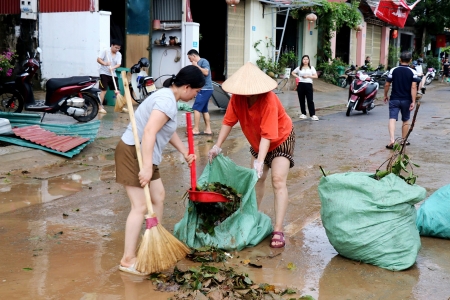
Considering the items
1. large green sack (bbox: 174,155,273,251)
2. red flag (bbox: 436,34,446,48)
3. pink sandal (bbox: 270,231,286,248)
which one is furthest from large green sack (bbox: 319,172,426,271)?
red flag (bbox: 436,34,446,48)

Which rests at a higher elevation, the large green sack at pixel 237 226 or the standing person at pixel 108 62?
the standing person at pixel 108 62

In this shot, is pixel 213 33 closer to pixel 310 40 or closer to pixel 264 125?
pixel 310 40

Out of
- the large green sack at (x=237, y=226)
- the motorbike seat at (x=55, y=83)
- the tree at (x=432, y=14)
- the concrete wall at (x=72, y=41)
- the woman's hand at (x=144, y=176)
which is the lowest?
the large green sack at (x=237, y=226)

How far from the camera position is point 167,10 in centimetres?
1672

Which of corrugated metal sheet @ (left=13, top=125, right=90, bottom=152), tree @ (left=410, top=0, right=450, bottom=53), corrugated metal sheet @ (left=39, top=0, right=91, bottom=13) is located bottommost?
corrugated metal sheet @ (left=13, top=125, right=90, bottom=152)

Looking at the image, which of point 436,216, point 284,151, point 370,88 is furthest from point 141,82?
point 436,216

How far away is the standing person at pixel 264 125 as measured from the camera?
4766 mm

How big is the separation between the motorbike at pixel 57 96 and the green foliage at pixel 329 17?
12.9 metres

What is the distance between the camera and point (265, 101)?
15.9 ft

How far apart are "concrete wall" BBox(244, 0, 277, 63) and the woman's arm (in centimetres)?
1566

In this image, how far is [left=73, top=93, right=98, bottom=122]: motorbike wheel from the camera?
10805mm

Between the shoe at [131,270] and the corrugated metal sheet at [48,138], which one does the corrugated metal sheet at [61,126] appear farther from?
the shoe at [131,270]

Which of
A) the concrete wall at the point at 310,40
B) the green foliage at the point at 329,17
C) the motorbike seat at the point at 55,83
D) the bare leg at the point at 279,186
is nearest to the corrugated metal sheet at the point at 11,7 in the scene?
the motorbike seat at the point at 55,83

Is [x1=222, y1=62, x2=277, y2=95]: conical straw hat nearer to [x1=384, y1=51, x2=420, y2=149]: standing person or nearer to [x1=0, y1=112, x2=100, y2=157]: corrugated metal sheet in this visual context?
[x1=0, y1=112, x2=100, y2=157]: corrugated metal sheet
